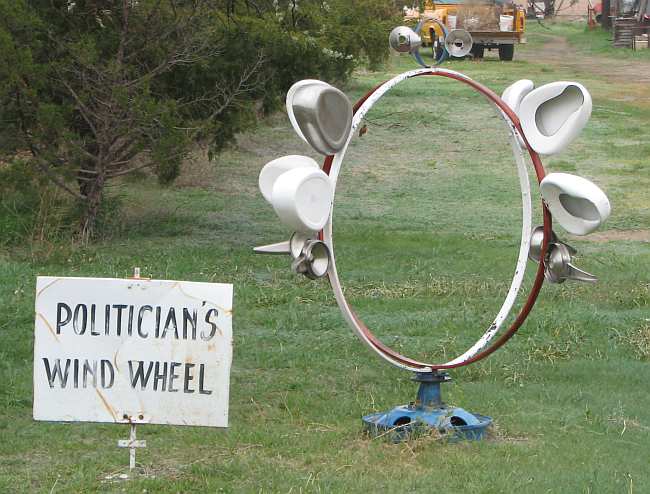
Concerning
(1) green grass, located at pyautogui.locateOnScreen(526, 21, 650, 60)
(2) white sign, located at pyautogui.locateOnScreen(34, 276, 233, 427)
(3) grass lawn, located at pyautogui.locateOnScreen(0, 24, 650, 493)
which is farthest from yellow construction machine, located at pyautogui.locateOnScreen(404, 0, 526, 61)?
Answer: (2) white sign, located at pyautogui.locateOnScreen(34, 276, 233, 427)

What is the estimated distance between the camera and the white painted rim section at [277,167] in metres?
5.27

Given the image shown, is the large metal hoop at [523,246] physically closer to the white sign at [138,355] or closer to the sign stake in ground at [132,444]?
the white sign at [138,355]

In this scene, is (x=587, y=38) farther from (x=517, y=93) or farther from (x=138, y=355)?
(x=138, y=355)

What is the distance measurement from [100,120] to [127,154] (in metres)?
0.67

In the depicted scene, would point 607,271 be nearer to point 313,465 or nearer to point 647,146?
point 313,465

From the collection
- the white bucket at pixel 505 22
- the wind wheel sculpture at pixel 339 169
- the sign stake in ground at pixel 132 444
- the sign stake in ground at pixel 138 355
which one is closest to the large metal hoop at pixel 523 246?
the wind wheel sculpture at pixel 339 169

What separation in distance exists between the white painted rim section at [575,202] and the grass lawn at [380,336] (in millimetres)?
1077

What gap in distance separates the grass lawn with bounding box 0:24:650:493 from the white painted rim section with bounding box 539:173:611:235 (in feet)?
3.53

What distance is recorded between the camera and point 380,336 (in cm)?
769

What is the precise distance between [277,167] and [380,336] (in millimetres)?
2607

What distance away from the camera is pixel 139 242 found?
11164 millimetres

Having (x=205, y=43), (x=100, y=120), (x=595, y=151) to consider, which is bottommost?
(x=595, y=151)

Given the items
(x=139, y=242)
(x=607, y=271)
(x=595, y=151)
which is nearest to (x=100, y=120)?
(x=139, y=242)

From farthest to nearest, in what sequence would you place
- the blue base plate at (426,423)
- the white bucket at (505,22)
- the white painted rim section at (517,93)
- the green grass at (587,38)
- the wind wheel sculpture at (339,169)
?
the green grass at (587,38) → the white bucket at (505,22) → the white painted rim section at (517,93) → the blue base plate at (426,423) → the wind wheel sculpture at (339,169)
